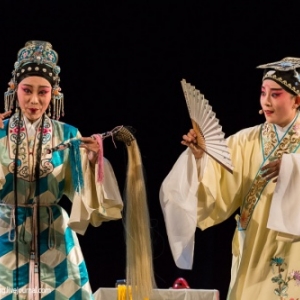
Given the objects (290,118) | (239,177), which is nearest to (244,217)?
(239,177)

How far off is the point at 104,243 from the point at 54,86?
148 cm

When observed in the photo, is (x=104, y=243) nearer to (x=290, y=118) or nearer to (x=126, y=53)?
(x=126, y=53)

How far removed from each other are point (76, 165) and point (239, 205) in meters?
0.67

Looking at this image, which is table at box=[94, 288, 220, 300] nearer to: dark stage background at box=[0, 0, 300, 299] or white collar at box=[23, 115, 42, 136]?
dark stage background at box=[0, 0, 300, 299]

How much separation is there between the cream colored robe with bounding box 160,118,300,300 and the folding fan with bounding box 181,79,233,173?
9 cm

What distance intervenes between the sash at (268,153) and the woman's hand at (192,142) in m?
0.28

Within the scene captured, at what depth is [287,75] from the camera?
396cm

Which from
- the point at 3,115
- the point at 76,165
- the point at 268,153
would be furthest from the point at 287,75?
the point at 3,115

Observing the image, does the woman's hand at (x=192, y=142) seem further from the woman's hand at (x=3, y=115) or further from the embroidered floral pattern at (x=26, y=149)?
the woman's hand at (x=3, y=115)

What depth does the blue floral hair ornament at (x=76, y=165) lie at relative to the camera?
12.8 ft

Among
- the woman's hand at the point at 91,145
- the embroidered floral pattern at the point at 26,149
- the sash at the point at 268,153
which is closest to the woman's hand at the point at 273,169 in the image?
the sash at the point at 268,153

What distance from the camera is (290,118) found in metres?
3.98

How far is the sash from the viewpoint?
3.95 metres

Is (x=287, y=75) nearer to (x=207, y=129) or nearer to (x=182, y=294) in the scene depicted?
(x=207, y=129)
